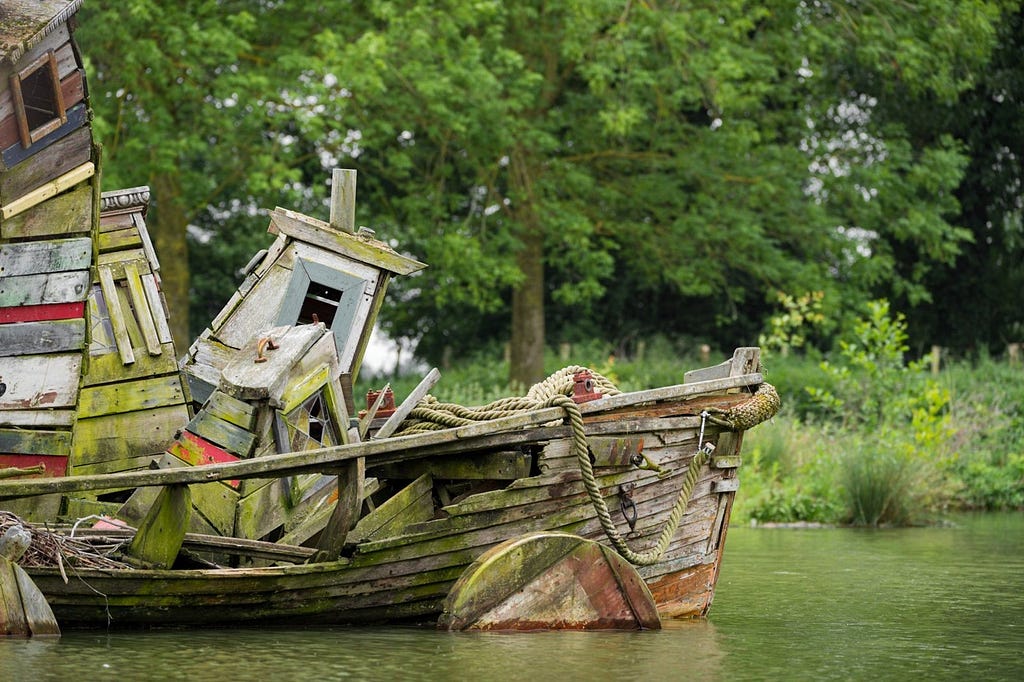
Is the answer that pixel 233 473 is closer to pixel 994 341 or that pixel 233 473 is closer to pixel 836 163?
pixel 836 163

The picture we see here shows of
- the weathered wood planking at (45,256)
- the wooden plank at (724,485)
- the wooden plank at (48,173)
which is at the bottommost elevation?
the wooden plank at (724,485)

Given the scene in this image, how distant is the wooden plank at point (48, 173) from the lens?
8.80 meters

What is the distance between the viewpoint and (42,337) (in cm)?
882

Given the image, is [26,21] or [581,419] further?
[26,21]

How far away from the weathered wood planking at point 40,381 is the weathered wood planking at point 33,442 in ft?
0.48

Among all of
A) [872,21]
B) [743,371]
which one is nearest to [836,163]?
[872,21]

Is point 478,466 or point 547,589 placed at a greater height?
point 478,466

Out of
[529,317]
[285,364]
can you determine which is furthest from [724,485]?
[529,317]

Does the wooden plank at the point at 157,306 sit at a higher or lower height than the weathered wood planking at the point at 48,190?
lower

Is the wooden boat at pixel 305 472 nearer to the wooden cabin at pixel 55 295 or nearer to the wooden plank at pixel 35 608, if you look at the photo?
the wooden cabin at pixel 55 295

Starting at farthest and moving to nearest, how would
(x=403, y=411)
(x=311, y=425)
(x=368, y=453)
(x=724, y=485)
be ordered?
(x=403, y=411) < (x=724, y=485) < (x=311, y=425) < (x=368, y=453)

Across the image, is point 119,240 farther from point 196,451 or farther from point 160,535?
point 160,535

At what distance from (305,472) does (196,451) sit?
0.89 m

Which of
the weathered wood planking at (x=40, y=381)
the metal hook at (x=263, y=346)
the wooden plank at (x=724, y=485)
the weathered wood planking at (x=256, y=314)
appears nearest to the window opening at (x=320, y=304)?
the weathered wood planking at (x=256, y=314)
